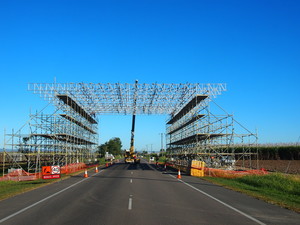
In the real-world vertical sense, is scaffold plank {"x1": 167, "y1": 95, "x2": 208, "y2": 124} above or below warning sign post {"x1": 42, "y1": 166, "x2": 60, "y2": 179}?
above

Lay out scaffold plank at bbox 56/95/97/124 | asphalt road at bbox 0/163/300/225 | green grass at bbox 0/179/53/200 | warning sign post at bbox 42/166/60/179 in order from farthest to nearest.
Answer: scaffold plank at bbox 56/95/97/124
warning sign post at bbox 42/166/60/179
green grass at bbox 0/179/53/200
asphalt road at bbox 0/163/300/225

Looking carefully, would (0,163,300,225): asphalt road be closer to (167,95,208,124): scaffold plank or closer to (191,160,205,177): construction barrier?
(191,160,205,177): construction barrier

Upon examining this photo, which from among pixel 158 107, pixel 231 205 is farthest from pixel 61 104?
pixel 231 205

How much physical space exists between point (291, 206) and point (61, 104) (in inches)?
1327

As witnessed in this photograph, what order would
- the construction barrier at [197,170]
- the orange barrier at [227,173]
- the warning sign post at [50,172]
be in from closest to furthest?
the warning sign post at [50,172], the orange barrier at [227,173], the construction barrier at [197,170]

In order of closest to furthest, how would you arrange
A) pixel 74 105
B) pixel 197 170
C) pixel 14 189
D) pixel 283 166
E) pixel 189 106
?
pixel 14 189, pixel 197 170, pixel 74 105, pixel 189 106, pixel 283 166

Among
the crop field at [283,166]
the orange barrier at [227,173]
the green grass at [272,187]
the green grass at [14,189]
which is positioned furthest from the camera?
the crop field at [283,166]

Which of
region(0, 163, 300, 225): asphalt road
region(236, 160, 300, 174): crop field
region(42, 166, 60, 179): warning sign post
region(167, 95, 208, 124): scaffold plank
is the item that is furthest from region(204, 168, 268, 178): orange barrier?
region(0, 163, 300, 225): asphalt road

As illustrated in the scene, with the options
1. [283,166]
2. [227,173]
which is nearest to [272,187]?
[227,173]

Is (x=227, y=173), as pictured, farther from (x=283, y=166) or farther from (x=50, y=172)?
(x=283, y=166)

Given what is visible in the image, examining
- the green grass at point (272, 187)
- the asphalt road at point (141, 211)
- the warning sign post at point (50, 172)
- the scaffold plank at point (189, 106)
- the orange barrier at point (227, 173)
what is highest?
the scaffold plank at point (189, 106)

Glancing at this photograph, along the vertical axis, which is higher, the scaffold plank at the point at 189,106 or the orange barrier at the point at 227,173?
the scaffold plank at the point at 189,106

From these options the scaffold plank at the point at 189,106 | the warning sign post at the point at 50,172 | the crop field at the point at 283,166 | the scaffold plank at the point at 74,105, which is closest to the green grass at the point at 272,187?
the warning sign post at the point at 50,172

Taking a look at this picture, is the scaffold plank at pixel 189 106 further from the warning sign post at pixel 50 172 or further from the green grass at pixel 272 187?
the warning sign post at pixel 50 172
